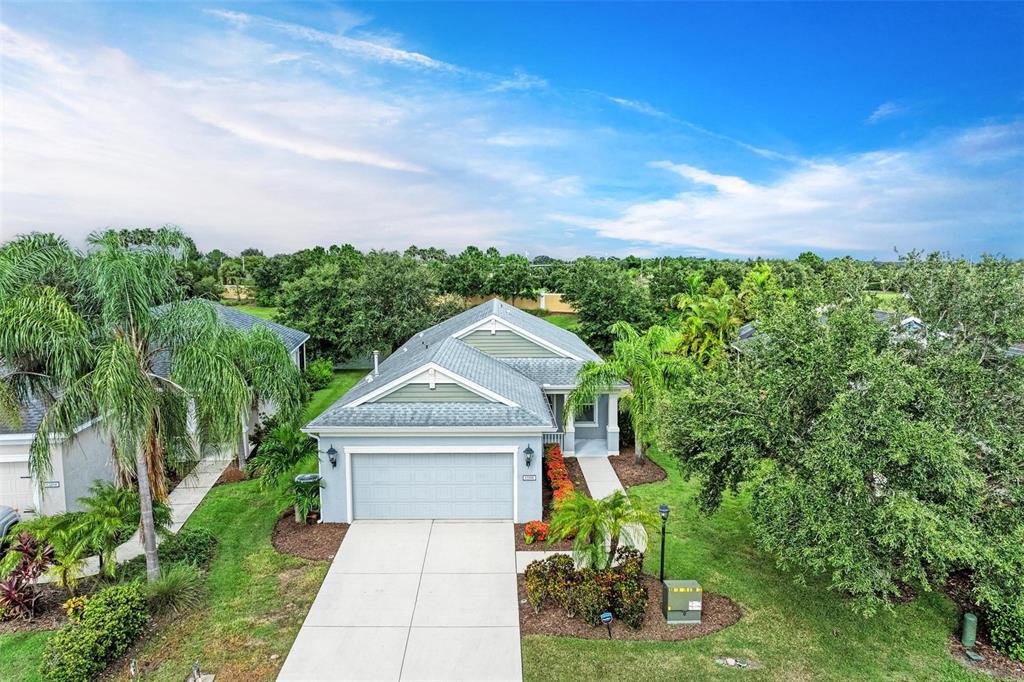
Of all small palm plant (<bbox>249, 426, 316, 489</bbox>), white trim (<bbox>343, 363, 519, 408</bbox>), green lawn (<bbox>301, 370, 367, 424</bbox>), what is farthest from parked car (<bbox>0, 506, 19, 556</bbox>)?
green lawn (<bbox>301, 370, 367, 424</bbox>)

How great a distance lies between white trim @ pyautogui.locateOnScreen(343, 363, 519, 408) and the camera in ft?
43.8

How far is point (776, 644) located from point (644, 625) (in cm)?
209

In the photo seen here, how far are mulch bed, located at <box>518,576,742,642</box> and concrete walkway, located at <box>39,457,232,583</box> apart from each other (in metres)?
7.76

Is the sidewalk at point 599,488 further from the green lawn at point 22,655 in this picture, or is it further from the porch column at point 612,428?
the green lawn at point 22,655

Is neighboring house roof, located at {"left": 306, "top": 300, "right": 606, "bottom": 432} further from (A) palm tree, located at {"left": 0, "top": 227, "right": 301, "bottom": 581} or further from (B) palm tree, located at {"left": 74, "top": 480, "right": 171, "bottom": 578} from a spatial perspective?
(A) palm tree, located at {"left": 0, "top": 227, "right": 301, "bottom": 581}

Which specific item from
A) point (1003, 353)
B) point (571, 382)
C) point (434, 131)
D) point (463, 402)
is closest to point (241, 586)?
point (463, 402)

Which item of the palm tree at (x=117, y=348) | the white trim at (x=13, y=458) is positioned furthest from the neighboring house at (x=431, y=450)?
the white trim at (x=13, y=458)

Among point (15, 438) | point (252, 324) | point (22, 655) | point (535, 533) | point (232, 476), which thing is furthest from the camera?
point (252, 324)

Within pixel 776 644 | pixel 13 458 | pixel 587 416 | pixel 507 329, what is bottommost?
pixel 776 644

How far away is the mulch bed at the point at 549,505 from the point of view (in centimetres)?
1201

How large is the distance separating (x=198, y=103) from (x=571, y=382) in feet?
45.3

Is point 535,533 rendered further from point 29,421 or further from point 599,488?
point 29,421

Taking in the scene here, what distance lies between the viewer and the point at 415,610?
9719mm

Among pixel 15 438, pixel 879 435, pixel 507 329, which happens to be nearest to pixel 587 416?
pixel 507 329
